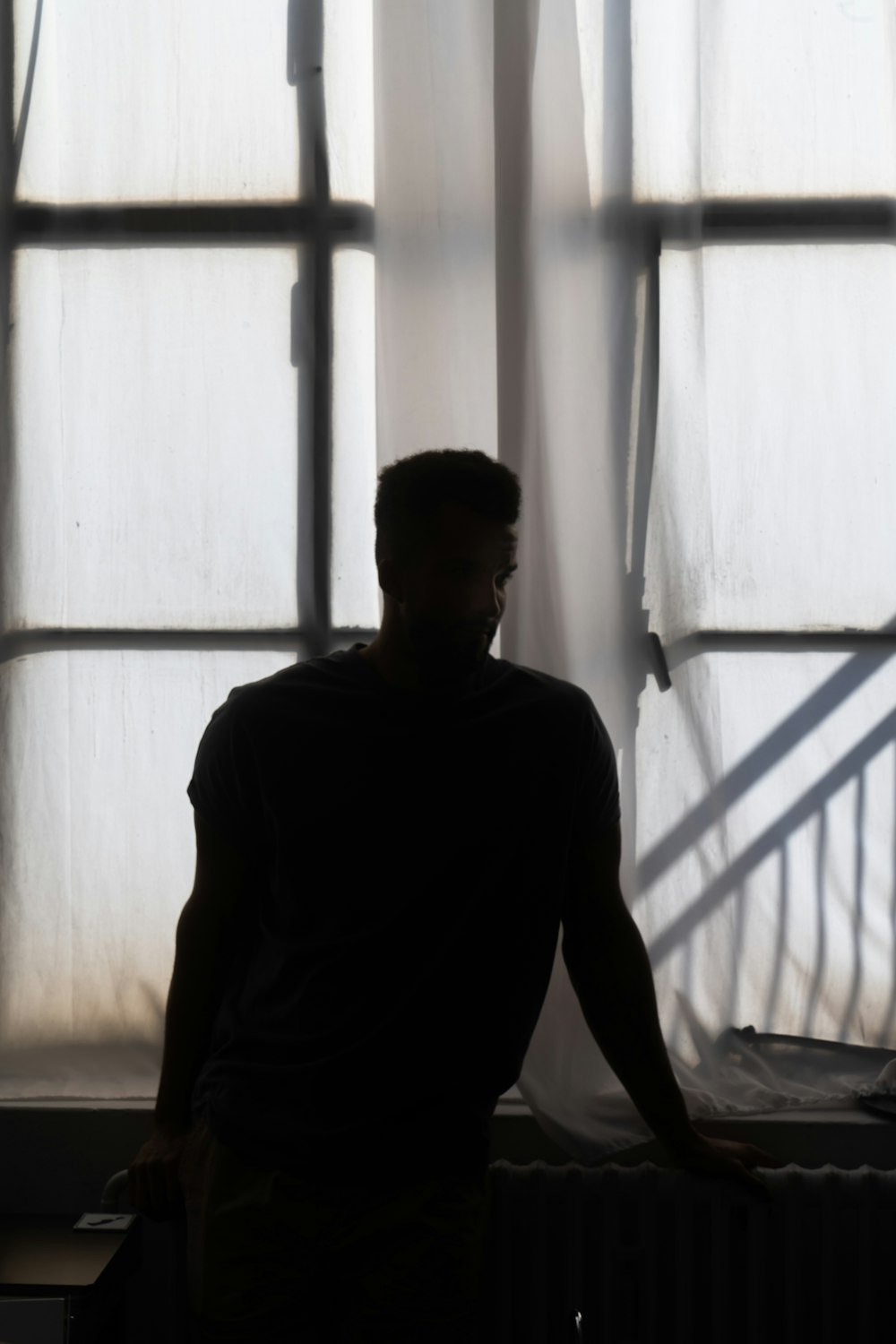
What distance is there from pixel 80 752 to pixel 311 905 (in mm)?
492

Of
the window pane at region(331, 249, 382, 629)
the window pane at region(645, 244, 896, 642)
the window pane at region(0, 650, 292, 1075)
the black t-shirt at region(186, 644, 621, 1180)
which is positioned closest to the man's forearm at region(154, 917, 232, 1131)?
the black t-shirt at region(186, 644, 621, 1180)

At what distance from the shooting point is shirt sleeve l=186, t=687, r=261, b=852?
1.11 m

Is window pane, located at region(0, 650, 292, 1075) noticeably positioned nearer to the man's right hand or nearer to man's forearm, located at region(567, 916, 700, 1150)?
the man's right hand

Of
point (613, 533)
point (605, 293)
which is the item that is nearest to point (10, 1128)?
point (613, 533)

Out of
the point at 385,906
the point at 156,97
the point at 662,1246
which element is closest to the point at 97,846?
the point at 385,906

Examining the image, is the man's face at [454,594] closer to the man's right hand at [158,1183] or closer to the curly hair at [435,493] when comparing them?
the curly hair at [435,493]

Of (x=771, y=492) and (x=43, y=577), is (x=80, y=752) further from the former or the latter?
(x=771, y=492)

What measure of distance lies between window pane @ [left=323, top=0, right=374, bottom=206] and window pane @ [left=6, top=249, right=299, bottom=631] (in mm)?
214

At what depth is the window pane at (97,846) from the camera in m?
1.40

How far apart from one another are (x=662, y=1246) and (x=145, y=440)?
4.03 ft

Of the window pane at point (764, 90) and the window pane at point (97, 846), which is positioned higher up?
the window pane at point (764, 90)

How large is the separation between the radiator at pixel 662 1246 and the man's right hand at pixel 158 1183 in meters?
0.39

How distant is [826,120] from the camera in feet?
4.60

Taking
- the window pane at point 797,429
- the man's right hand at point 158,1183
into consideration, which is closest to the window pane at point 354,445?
the window pane at point 797,429
